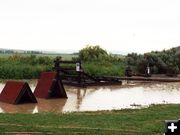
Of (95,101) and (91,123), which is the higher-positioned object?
(91,123)

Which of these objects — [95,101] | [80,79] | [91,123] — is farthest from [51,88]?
[91,123]

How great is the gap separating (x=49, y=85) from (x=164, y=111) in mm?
6776

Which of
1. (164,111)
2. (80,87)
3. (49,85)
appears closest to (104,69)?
(80,87)

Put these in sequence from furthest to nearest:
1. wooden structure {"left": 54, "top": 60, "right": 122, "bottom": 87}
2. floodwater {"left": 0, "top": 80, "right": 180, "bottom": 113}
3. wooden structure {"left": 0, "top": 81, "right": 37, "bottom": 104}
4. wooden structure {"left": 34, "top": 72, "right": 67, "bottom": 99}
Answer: wooden structure {"left": 54, "top": 60, "right": 122, "bottom": 87} → wooden structure {"left": 34, "top": 72, "right": 67, "bottom": 99} → wooden structure {"left": 0, "top": 81, "right": 37, "bottom": 104} → floodwater {"left": 0, "top": 80, "right": 180, "bottom": 113}

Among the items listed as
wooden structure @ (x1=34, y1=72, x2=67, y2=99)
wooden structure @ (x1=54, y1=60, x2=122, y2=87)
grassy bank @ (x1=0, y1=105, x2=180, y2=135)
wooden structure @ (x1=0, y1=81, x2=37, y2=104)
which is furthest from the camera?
wooden structure @ (x1=54, y1=60, x2=122, y2=87)

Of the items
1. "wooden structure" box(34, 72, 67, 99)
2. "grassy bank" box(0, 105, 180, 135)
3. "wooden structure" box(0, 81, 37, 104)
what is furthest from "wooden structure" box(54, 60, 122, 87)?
"grassy bank" box(0, 105, 180, 135)

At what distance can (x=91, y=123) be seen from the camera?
37.8 ft

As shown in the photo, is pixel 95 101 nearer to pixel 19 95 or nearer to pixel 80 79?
pixel 19 95

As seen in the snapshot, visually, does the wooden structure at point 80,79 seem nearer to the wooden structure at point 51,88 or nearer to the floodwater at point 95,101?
the floodwater at point 95,101

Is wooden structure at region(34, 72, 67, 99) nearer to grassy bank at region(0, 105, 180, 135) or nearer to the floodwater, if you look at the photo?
the floodwater

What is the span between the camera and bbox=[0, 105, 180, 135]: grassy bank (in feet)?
34.3

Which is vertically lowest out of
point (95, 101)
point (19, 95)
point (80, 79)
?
point (95, 101)

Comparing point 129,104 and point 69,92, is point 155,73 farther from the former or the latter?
point 129,104

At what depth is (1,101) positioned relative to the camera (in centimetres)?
1789
